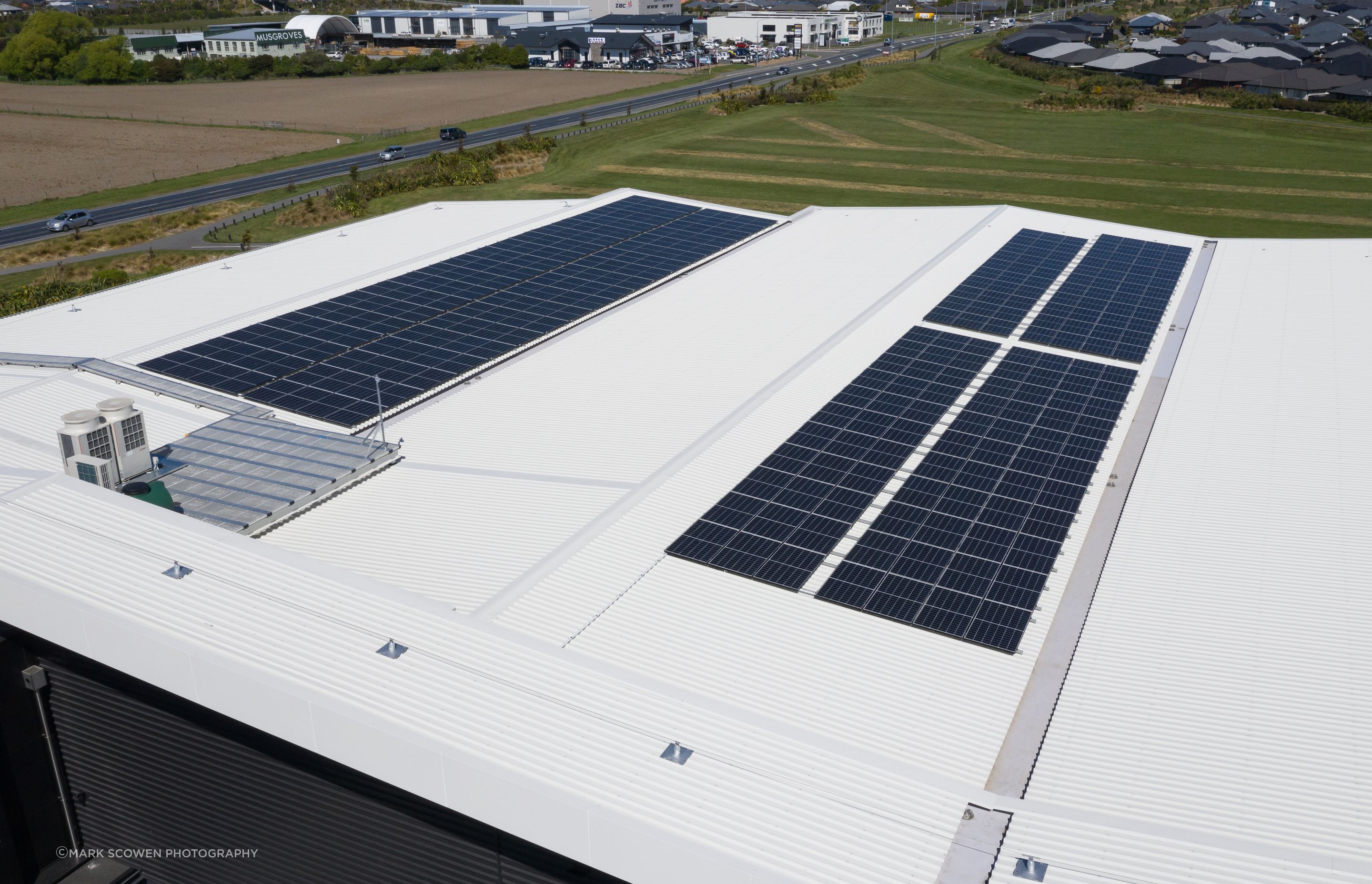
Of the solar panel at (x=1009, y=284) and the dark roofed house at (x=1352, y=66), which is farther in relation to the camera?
the dark roofed house at (x=1352, y=66)

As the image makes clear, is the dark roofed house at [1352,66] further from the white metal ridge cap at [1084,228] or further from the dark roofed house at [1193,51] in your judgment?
the white metal ridge cap at [1084,228]

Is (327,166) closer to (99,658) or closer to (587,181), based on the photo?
(587,181)

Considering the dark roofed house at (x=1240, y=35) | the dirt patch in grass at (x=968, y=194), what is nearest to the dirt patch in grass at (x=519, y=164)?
the dirt patch in grass at (x=968, y=194)

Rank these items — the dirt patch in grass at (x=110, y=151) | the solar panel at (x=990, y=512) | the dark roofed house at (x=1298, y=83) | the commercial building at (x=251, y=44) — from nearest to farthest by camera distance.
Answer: the solar panel at (x=990, y=512), the dirt patch in grass at (x=110, y=151), the dark roofed house at (x=1298, y=83), the commercial building at (x=251, y=44)

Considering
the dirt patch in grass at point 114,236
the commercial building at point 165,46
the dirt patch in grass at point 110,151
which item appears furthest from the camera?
the commercial building at point 165,46

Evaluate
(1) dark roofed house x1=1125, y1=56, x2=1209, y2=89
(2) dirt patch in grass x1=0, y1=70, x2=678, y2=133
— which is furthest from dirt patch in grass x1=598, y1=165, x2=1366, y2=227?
(1) dark roofed house x1=1125, y1=56, x2=1209, y2=89

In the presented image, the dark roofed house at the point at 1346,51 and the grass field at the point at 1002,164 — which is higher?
the dark roofed house at the point at 1346,51
